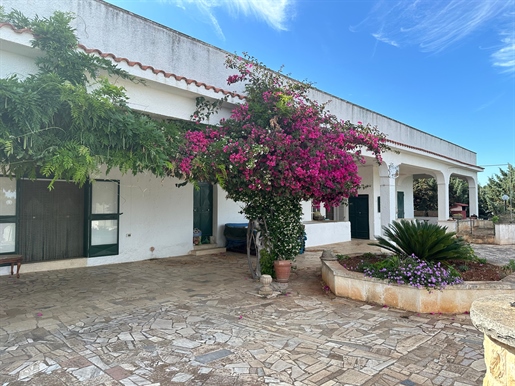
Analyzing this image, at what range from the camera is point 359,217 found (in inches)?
650

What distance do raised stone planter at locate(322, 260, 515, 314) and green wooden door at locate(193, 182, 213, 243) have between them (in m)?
6.69

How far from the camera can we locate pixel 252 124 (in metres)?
6.48

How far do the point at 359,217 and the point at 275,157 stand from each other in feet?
38.7

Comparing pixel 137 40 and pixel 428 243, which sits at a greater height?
pixel 137 40

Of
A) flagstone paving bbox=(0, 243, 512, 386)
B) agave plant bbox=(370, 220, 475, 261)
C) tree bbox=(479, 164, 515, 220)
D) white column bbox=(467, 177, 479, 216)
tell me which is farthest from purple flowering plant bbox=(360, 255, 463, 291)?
tree bbox=(479, 164, 515, 220)

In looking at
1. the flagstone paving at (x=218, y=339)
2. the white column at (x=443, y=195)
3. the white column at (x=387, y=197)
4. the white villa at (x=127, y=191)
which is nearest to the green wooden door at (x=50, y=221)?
the white villa at (x=127, y=191)

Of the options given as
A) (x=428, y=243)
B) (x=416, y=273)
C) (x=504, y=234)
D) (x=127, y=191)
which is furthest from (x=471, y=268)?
(x=504, y=234)

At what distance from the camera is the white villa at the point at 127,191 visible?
608 cm

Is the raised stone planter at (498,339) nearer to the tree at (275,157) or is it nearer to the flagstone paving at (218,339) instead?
the flagstone paving at (218,339)

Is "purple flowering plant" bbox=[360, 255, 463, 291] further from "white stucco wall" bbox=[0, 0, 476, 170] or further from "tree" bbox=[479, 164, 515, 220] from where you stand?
"tree" bbox=[479, 164, 515, 220]

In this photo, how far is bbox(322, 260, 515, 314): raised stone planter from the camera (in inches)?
204

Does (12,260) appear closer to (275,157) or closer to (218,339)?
(218,339)

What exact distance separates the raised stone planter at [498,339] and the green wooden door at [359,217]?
571 inches

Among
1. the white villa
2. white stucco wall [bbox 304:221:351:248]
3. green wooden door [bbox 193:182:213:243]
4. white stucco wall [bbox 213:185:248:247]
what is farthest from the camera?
white stucco wall [bbox 304:221:351:248]
